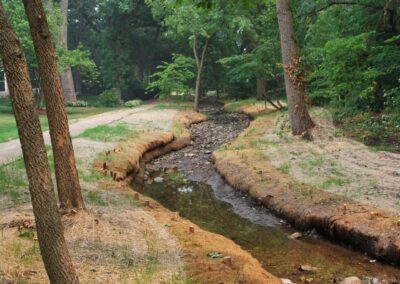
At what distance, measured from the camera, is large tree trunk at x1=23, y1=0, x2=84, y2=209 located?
5750 mm

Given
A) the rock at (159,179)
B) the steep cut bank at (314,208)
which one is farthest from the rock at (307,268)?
the rock at (159,179)

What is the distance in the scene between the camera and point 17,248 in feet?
17.2

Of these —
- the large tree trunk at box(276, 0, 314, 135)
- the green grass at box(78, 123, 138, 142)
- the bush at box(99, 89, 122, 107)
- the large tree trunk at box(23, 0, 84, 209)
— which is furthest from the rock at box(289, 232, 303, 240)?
the bush at box(99, 89, 122, 107)

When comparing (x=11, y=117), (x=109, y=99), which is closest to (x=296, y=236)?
(x=11, y=117)

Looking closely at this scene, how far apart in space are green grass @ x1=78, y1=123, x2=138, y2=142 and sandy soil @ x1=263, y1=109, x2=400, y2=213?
4.47m

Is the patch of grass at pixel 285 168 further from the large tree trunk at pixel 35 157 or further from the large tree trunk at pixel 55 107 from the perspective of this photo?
the large tree trunk at pixel 35 157

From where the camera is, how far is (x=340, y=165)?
33.1 ft

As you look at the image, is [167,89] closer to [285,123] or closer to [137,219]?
[285,123]

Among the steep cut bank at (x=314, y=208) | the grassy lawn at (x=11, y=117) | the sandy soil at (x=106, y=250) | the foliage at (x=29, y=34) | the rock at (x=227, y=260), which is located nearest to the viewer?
the sandy soil at (x=106, y=250)

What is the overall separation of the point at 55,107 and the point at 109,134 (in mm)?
8845

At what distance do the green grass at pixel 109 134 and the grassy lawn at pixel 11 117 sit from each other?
2544 millimetres

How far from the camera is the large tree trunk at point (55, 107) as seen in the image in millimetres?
5750

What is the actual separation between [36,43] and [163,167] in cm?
744

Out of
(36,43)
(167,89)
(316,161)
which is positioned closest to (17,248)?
(36,43)
